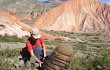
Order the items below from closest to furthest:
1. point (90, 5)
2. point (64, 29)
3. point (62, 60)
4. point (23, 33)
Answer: point (62, 60) < point (23, 33) < point (64, 29) < point (90, 5)

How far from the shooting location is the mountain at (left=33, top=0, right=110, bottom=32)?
8775 centimetres

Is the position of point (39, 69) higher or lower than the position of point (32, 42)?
lower

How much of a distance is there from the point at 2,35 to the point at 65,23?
47.7 meters

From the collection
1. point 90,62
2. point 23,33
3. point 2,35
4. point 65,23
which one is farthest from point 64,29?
point 90,62

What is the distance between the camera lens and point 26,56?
1197cm

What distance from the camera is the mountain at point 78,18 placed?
87.8 m

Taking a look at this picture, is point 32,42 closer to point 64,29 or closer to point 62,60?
point 62,60

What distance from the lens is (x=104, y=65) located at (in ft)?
39.7

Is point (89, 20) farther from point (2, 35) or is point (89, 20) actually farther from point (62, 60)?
point (62, 60)

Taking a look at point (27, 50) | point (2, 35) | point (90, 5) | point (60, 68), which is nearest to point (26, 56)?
point (27, 50)

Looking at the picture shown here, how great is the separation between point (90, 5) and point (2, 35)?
5547 cm

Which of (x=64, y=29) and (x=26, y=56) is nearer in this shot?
(x=26, y=56)

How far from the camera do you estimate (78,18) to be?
90.5 meters

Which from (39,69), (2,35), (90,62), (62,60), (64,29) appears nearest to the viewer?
(62,60)
